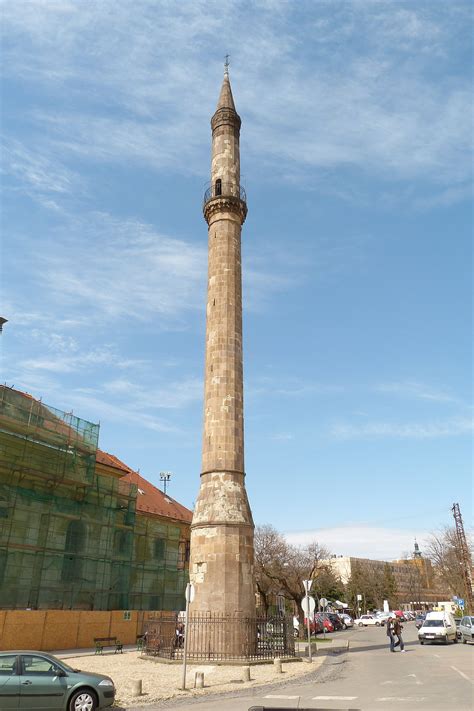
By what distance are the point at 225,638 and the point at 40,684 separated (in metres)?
10.7

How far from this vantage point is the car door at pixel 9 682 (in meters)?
10.3

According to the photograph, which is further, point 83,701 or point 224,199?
point 224,199

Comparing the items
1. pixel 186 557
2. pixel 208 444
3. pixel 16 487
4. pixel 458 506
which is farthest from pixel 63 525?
pixel 458 506

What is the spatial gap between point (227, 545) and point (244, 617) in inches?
103

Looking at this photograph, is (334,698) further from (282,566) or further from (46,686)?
(282,566)

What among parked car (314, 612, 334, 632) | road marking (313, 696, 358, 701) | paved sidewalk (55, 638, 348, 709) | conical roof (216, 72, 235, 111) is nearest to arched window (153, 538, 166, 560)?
parked car (314, 612, 334, 632)

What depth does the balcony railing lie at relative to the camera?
27.6 m

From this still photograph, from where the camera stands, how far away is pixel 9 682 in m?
10.5

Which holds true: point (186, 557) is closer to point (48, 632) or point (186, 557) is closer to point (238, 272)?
point (48, 632)

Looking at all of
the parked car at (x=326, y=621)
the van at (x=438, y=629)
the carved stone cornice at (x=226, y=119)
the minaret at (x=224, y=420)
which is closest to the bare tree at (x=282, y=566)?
the parked car at (x=326, y=621)

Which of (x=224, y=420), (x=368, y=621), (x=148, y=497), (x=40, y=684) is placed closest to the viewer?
(x=40, y=684)

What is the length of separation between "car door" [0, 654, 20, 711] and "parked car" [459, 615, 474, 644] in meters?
26.5

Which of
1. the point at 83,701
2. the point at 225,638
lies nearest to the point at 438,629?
the point at 225,638

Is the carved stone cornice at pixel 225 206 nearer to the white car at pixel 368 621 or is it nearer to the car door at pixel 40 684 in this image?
the car door at pixel 40 684
